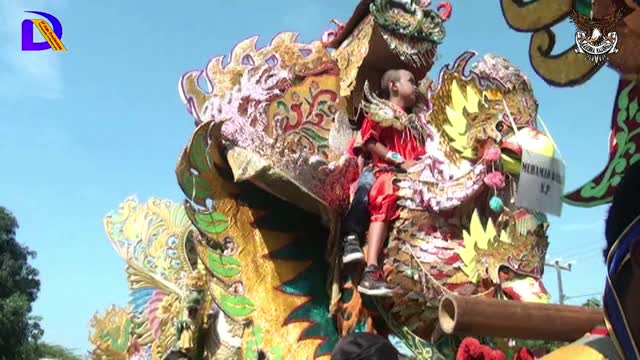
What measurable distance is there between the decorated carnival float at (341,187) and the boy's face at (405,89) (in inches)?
3.1

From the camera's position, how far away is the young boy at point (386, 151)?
3.86m

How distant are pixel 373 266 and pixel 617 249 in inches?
100

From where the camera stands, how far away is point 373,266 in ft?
12.6

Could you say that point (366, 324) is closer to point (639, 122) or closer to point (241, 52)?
point (241, 52)

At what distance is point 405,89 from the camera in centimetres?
423

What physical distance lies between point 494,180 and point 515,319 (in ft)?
7.44

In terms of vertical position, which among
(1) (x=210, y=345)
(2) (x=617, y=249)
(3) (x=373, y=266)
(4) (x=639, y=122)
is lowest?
(1) (x=210, y=345)

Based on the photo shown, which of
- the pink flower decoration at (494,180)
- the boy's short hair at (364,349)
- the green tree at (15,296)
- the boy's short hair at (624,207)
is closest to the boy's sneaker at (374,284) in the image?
the pink flower decoration at (494,180)

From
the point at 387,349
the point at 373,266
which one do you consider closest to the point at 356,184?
the point at 373,266

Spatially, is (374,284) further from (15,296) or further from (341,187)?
(15,296)

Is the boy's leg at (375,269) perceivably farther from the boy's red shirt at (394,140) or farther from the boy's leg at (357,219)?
the boy's red shirt at (394,140)

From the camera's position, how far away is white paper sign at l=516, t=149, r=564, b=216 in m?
2.74

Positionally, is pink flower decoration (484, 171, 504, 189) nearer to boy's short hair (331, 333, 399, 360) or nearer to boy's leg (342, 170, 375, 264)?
boy's leg (342, 170, 375, 264)

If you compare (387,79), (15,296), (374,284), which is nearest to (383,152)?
(387,79)
